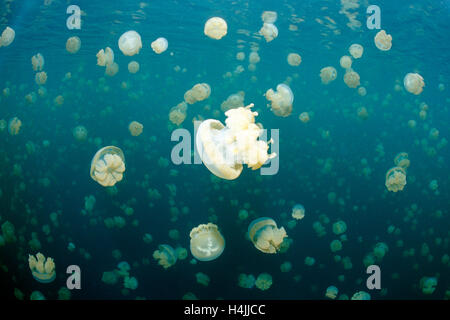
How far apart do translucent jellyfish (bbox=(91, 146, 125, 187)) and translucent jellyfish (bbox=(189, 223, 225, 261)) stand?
1410 mm

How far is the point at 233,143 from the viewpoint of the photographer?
320 centimetres

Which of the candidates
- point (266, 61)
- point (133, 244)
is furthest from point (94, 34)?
point (266, 61)

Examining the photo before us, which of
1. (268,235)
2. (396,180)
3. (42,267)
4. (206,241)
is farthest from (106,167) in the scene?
(396,180)

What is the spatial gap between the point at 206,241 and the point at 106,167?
1840 mm

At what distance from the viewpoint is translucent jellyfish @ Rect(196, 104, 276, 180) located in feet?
9.91

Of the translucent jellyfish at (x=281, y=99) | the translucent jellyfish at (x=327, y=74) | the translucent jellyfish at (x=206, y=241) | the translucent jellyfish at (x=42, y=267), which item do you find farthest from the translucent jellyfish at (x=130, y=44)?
the translucent jellyfish at (x=327, y=74)

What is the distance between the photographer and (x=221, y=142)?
130 inches

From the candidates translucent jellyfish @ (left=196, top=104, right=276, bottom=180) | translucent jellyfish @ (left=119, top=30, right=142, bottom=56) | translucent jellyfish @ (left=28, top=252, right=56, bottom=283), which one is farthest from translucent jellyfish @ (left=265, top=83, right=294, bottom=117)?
translucent jellyfish @ (left=28, top=252, right=56, bottom=283)

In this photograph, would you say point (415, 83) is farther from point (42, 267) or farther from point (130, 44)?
Result: point (42, 267)

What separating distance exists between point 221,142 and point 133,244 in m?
5.71

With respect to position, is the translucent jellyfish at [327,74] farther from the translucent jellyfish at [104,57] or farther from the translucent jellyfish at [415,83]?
the translucent jellyfish at [104,57]

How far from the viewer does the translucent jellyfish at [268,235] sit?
172 inches

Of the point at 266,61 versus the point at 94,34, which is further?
the point at 266,61
